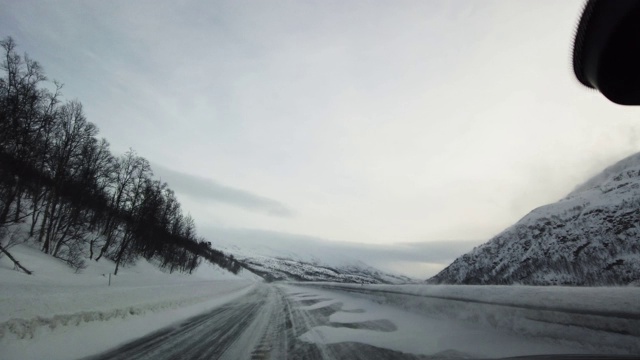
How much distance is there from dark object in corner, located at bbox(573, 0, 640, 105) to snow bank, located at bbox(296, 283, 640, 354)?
170 centimetres

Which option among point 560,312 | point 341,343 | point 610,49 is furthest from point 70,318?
point 610,49

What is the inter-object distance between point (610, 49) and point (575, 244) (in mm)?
30991

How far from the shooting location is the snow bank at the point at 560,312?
280cm

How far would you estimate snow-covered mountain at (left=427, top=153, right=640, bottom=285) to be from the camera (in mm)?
22734

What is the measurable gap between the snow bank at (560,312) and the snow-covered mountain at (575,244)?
A: 18.7m

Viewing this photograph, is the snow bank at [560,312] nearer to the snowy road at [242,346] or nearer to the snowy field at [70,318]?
the snowy road at [242,346]

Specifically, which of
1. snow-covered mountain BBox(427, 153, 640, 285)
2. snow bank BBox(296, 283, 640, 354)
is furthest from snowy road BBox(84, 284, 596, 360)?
snow-covered mountain BBox(427, 153, 640, 285)

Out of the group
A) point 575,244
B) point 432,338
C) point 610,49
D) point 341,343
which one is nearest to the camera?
point 610,49

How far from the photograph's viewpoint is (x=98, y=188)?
46.2 m

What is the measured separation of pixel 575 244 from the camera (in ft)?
89.3

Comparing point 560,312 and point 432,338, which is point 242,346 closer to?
point 432,338

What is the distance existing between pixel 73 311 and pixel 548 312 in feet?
29.2

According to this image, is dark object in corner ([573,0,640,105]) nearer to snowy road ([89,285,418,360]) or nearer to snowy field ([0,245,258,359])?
snowy road ([89,285,418,360])

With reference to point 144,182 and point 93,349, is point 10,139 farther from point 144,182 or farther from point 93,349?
point 93,349
